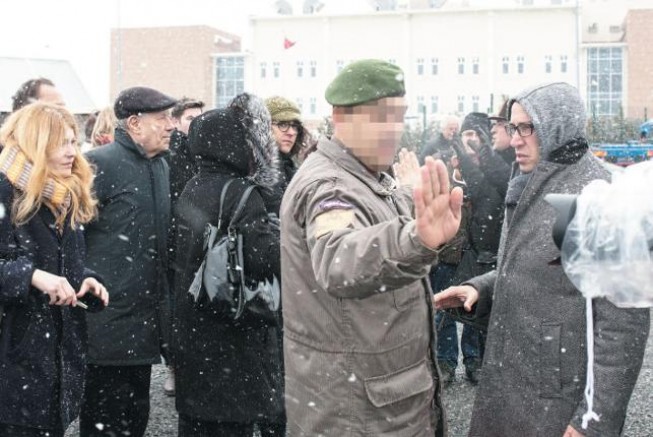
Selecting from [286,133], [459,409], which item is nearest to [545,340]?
[459,409]

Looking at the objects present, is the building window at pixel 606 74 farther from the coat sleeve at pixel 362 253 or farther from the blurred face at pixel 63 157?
the coat sleeve at pixel 362 253

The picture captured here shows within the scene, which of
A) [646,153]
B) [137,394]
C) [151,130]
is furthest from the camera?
[646,153]

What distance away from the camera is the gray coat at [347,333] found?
2375mm

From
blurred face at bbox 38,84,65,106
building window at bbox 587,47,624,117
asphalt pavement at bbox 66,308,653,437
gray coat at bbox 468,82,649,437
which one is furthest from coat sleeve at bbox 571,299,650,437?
building window at bbox 587,47,624,117

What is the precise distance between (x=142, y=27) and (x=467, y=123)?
243 feet

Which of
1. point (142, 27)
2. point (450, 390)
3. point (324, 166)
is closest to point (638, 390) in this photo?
point (450, 390)

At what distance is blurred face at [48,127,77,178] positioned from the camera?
3586mm

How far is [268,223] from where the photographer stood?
3789 millimetres

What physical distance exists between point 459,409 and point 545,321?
10.6ft

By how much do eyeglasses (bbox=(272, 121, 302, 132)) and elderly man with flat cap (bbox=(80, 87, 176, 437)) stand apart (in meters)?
1.44

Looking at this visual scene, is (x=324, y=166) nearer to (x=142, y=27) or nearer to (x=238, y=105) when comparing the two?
(x=238, y=105)

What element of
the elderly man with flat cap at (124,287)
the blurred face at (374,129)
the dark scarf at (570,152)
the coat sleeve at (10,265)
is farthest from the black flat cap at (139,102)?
the dark scarf at (570,152)

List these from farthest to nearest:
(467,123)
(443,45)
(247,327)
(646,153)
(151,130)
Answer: (443,45) < (646,153) < (467,123) < (151,130) < (247,327)

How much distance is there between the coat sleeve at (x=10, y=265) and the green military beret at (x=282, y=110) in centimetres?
267
